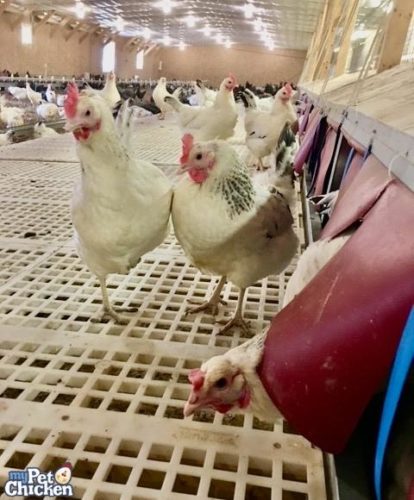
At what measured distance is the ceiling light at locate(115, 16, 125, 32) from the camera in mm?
14895

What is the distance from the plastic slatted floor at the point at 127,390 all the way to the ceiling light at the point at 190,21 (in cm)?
1434

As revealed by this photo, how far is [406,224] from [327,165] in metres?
1.05

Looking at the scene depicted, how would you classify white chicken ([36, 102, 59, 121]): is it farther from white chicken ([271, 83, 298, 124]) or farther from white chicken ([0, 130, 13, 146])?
white chicken ([271, 83, 298, 124])

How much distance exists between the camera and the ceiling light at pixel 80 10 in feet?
40.2

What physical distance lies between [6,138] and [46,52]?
11.7 meters

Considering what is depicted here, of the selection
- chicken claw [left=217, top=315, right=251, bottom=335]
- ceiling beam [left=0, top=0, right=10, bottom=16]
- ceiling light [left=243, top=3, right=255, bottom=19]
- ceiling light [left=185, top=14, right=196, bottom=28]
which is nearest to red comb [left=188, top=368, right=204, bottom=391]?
chicken claw [left=217, top=315, right=251, bottom=335]

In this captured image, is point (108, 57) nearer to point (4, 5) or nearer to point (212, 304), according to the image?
point (4, 5)

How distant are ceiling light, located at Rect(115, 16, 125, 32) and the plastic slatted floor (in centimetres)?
1495

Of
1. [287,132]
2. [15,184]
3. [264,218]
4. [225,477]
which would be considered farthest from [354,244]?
[15,184]

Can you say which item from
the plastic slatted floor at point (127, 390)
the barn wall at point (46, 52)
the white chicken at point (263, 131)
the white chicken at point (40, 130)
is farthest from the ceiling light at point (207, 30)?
the plastic slatted floor at point (127, 390)

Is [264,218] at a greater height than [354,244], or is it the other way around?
[354,244]

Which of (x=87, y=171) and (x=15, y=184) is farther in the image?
(x=15, y=184)

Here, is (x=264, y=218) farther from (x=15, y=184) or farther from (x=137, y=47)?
(x=137, y=47)

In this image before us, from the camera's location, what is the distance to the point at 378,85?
158 centimetres
